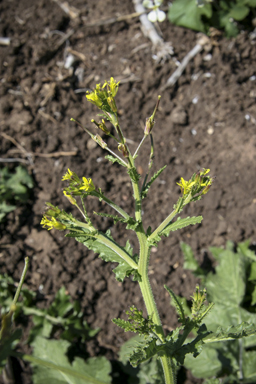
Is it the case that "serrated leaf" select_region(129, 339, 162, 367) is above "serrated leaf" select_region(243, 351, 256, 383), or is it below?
above

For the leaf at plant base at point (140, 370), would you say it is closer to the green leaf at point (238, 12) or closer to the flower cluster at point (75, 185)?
the flower cluster at point (75, 185)

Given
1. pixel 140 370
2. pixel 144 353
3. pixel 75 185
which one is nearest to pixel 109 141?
pixel 75 185

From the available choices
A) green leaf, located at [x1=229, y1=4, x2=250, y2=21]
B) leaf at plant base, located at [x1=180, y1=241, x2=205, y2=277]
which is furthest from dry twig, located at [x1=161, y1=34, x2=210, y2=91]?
leaf at plant base, located at [x1=180, y1=241, x2=205, y2=277]

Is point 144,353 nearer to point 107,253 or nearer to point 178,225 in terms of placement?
point 107,253

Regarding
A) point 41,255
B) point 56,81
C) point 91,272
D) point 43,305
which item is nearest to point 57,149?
point 56,81

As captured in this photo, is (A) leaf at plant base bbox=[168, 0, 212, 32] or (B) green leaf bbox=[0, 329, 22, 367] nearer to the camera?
(B) green leaf bbox=[0, 329, 22, 367]

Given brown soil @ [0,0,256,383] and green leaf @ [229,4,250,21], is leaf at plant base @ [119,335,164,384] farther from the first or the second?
green leaf @ [229,4,250,21]
